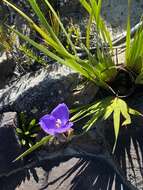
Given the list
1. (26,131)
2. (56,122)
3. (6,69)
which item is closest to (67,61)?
(56,122)

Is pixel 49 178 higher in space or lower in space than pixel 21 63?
lower

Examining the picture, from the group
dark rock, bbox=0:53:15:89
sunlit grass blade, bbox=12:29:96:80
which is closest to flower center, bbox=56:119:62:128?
sunlit grass blade, bbox=12:29:96:80

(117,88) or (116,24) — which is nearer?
(117,88)

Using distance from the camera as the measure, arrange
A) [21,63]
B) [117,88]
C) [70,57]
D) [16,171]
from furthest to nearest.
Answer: [21,63] → [16,171] → [117,88] → [70,57]

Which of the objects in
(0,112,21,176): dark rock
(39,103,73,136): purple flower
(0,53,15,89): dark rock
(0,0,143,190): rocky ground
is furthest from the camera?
(0,53,15,89): dark rock

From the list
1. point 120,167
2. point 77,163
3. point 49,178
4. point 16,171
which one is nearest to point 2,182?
point 16,171

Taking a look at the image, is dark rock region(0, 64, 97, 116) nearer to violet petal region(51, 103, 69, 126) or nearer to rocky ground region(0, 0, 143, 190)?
rocky ground region(0, 0, 143, 190)

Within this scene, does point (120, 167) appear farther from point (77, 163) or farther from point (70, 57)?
point (70, 57)
